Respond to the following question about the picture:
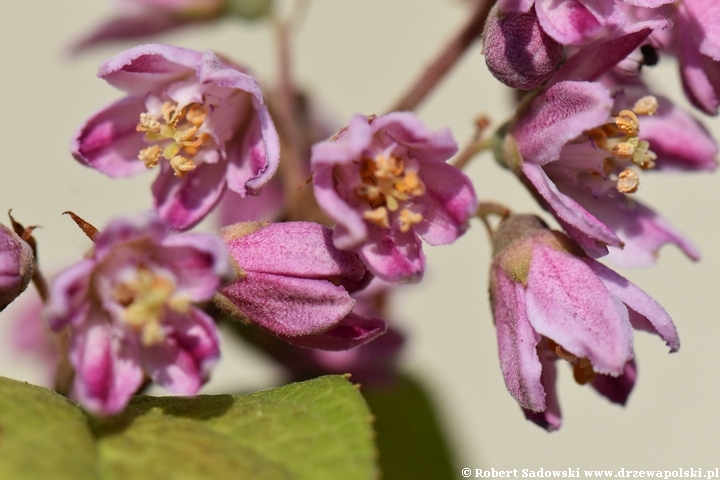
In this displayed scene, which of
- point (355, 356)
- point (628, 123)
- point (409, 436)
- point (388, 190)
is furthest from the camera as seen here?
point (409, 436)

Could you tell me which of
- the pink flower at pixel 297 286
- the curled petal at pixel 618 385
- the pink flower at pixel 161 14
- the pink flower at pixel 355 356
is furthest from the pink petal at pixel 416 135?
the pink flower at pixel 161 14

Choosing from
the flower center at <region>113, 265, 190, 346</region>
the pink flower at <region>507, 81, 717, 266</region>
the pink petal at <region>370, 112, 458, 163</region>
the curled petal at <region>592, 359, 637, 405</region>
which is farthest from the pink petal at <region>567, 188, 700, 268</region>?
the flower center at <region>113, 265, 190, 346</region>

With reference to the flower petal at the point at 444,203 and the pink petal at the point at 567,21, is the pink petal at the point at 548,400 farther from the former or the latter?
the pink petal at the point at 567,21

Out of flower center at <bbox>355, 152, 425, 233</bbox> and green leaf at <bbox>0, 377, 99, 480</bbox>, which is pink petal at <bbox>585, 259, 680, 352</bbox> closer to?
flower center at <bbox>355, 152, 425, 233</bbox>

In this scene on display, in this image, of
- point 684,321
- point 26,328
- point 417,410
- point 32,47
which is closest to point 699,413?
point 684,321

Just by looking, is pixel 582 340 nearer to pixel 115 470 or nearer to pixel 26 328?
pixel 115 470

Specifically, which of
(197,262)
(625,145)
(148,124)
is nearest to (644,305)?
(625,145)

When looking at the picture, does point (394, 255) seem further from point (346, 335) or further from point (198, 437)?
point (198, 437)
